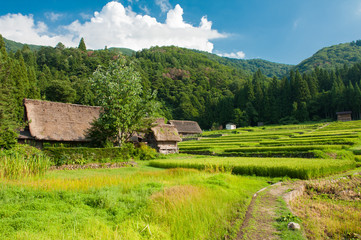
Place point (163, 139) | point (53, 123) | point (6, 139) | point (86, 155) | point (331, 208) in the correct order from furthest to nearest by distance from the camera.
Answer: point (163, 139) → point (53, 123) → point (86, 155) → point (6, 139) → point (331, 208)

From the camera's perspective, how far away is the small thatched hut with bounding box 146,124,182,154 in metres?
26.9

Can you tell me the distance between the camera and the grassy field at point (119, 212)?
14.8ft

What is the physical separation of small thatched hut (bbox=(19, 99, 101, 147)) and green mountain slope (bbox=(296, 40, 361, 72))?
467ft

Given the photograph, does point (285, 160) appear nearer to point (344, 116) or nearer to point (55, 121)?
point (55, 121)

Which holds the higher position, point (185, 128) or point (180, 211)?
point (185, 128)

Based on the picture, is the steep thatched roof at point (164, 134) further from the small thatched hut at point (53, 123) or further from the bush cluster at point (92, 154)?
the small thatched hut at point (53, 123)

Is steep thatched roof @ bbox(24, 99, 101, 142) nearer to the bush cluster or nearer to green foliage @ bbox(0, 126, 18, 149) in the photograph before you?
green foliage @ bbox(0, 126, 18, 149)

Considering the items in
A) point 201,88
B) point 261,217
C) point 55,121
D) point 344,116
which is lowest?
point 261,217

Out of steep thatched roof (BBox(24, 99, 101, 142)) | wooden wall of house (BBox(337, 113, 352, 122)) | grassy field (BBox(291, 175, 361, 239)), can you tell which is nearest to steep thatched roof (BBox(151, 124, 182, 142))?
steep thatched roof (BBox(24, 99, 101, 142))

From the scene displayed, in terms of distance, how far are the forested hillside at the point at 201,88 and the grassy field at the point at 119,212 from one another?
918 inches

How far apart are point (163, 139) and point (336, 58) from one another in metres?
164

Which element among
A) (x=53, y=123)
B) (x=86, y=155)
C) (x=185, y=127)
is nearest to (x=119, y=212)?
(x=86, y=155)

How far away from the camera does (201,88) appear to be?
9831cm

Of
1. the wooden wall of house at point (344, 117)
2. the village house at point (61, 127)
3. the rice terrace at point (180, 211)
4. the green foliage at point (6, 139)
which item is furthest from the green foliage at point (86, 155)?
the wooden wall of house at point (344, 117)
